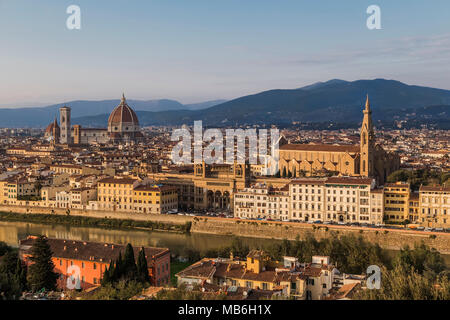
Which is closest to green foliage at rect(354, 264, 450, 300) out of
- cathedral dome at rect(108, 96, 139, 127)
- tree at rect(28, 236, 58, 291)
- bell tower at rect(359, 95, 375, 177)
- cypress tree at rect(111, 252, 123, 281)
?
cypress tree at rect(111, 252, 123, 281)

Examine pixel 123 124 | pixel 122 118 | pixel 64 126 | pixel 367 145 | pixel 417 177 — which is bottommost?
pixel 417 177

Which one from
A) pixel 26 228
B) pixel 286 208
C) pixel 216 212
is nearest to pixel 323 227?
pixel 286 208

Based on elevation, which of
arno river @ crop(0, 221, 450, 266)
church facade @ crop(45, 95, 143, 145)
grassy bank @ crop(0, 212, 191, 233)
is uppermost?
church facade @ crop(45, 95, 143, 145)

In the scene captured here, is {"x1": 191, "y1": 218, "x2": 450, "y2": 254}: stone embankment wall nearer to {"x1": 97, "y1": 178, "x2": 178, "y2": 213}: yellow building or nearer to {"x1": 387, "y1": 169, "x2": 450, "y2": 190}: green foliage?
{"x1": 97, "y1": 178, "x2": 178, "y2": 213}: yellow building

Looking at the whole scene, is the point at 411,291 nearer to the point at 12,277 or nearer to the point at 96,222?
the point at 12,277

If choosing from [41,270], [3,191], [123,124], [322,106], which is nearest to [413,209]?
[41,270]

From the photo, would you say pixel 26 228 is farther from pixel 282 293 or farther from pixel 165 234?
pixel 282 293

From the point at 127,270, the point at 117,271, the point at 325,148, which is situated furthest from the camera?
the point at 325,148
